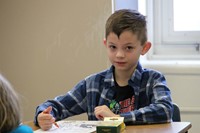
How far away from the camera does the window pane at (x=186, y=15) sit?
10.5 ft

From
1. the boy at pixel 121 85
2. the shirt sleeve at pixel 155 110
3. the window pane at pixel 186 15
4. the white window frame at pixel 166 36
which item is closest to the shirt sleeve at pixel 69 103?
the boy at pixel 121 85

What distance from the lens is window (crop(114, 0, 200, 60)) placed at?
126 inches

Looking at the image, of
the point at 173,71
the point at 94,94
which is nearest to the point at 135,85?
the point at 94,94

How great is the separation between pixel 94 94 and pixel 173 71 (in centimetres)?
97

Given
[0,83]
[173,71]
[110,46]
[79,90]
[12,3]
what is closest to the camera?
[0,83]

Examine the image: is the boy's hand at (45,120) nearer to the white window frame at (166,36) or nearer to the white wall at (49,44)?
the white wall at (49,44)

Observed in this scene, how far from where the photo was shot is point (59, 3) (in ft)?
9.93

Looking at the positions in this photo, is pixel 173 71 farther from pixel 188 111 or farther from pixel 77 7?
pixel 77 7

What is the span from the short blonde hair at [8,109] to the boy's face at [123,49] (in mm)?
951

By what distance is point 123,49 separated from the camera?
79.2 inches

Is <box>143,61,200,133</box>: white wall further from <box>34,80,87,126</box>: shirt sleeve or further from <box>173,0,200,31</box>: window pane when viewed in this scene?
<box>34,80,87,126</box>: shirt sleeve

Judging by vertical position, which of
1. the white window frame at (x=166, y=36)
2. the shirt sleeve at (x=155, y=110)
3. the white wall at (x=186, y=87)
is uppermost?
the white window frame at (x=166, y=36)

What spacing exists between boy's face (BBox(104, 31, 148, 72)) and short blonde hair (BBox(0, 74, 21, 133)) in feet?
3.12

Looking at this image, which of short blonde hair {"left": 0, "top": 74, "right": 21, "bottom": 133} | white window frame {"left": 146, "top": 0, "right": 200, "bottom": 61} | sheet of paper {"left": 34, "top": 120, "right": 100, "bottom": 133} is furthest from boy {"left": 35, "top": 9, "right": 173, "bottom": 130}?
white window frame {"left": 146, "top": 0, "right": 200, "bottom": 61}
